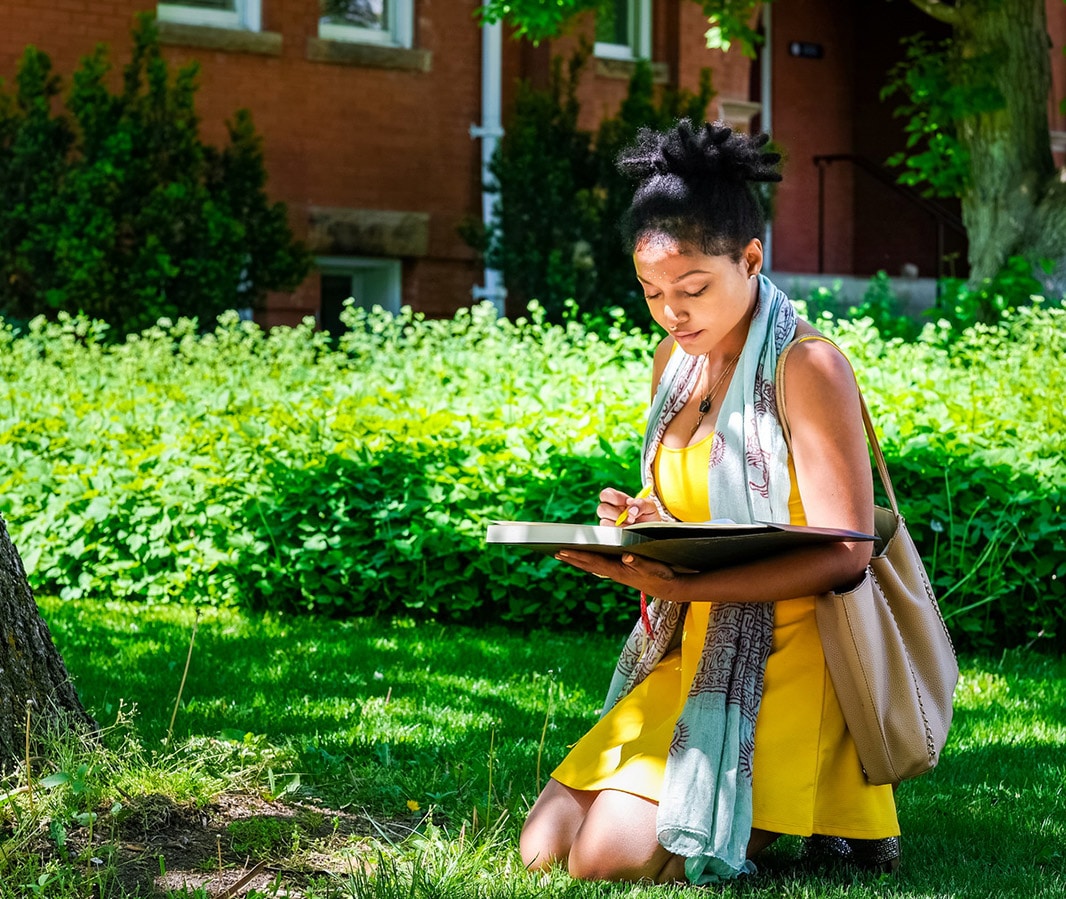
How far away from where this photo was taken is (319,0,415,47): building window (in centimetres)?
1290

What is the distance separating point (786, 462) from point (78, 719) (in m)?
1.83

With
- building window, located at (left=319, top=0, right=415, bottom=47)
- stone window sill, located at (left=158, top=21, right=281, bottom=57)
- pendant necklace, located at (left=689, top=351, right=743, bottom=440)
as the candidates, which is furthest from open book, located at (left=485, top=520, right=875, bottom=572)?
building window, located at (left=319, top=0, right=415, bottom=47)

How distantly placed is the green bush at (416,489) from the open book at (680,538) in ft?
11.1

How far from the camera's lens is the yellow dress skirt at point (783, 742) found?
3.21m

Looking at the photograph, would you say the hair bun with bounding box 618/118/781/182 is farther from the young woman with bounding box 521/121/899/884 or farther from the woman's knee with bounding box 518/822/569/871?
the woman's knee with bounding box 518/822/569/871

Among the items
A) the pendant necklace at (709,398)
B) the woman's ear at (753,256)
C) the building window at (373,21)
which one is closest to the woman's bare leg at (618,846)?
the pendant necklace at (709,398)

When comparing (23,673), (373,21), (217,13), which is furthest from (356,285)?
(23,673)

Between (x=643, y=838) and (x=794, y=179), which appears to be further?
(x=794, y=179)

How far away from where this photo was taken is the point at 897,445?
652cm

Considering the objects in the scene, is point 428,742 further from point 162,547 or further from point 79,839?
point 162,547

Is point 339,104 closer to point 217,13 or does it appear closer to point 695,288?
point 217,13

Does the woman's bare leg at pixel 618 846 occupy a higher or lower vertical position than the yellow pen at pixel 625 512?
lower

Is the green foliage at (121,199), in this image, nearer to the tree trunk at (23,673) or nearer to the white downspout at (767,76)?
the white downspout at (767,76)

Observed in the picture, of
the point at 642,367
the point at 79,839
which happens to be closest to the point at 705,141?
the point at 79,839
